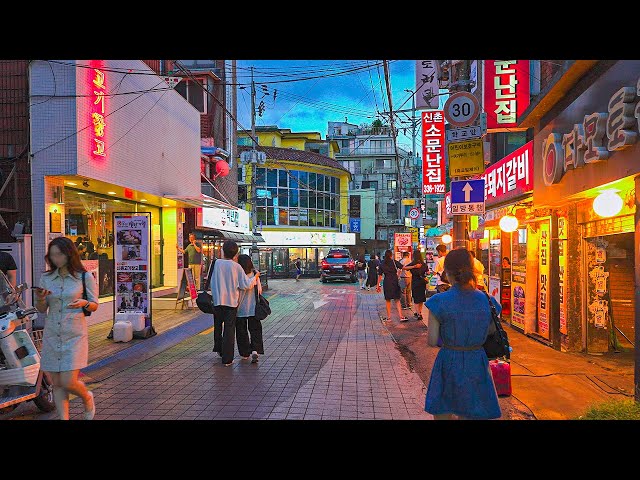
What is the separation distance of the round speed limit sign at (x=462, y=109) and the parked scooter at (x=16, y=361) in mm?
6463

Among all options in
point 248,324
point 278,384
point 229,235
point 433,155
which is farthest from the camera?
point 229,235

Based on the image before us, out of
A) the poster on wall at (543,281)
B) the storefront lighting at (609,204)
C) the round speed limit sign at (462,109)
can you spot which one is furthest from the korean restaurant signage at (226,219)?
the storefront lighting at (609,204)

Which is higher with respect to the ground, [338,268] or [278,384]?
[338,268]

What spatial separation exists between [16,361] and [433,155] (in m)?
16.4

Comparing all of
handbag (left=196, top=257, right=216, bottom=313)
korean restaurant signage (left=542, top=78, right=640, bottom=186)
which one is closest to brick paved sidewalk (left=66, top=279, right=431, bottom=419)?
handbag (left=196, top=257, right=216, bottom=313)

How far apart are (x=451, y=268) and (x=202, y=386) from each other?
4183 mm

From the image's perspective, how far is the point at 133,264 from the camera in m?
10.2

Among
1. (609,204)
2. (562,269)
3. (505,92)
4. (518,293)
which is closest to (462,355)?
(609,204)

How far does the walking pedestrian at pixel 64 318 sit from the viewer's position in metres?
4.52

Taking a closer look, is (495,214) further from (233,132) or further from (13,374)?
(233,132)

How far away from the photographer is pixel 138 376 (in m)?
7.30

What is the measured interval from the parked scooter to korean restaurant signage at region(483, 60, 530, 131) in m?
9.59

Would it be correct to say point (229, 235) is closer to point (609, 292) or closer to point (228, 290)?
point (228, 290)

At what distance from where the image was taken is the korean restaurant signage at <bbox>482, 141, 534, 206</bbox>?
397 inches
